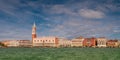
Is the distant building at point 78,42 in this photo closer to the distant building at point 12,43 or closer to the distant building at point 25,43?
the distant building at point 25,43

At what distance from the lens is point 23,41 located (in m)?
143

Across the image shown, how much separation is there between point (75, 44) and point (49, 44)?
619 inches

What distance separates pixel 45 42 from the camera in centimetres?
12719

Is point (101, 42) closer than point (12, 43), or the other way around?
point (101, 42)

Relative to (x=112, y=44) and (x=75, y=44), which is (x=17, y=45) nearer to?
(x=75, y=44)

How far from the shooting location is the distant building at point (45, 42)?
125 m

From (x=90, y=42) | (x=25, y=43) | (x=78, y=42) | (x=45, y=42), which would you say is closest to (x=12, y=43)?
(x=25, y=43)

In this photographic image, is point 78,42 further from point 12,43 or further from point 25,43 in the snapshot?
point 12,43

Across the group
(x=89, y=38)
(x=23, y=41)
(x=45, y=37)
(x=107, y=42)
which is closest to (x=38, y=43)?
(x=45, y=37)

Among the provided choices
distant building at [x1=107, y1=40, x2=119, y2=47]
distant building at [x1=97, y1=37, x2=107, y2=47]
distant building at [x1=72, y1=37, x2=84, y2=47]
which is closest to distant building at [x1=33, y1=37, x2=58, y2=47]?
distant building at [x1=72, y1=37, x2=84, y2=47]

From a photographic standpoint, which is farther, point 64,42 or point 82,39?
point 64,42

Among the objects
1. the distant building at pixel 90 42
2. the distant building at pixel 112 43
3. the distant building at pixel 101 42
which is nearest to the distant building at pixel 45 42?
the distant building at pixel 90 42

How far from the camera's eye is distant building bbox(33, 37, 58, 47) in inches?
4934

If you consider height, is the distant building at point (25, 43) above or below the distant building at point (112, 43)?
above
